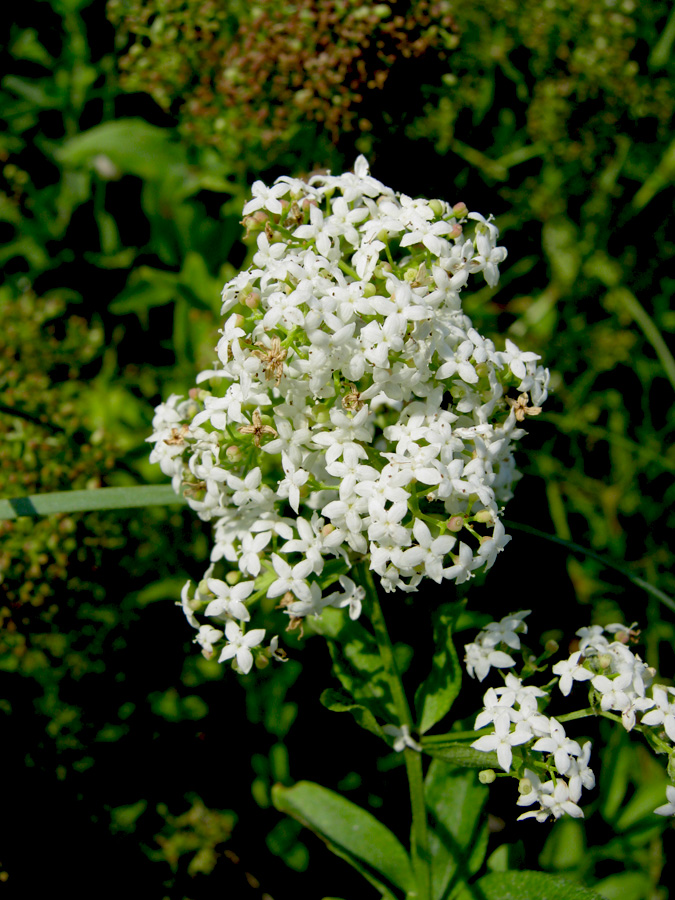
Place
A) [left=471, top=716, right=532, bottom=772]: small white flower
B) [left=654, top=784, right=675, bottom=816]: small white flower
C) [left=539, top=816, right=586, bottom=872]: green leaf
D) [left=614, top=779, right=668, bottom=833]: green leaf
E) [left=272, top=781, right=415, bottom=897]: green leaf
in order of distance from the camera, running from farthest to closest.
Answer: [left=614, top=779, right=668, bottom=833]: green leaf → [left=539, top=816, right=586, bottom=872]: green leaf → [left=272, top=781, right=415, bottom=897]: green leaf → [left=654, top=784, right=675, bottom=816]: small white flower → [left=471, top=716, right=532, bottom=772]: small white flower

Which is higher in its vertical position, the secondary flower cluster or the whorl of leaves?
the whorl of leaves

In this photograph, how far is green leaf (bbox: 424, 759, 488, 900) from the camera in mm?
2771

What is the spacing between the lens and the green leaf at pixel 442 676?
2562mm

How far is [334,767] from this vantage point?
3.54m

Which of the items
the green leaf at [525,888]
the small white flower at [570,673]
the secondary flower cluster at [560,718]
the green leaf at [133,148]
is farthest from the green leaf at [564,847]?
the green leaf at [133,148]

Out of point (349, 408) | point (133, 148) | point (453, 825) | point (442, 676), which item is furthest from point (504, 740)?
point (133, 148)

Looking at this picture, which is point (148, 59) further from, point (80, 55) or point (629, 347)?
point (629, 347)

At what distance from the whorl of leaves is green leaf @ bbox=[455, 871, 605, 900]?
3.13 metres

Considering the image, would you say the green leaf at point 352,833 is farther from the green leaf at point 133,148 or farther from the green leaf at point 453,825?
the green leaf at point 133,148

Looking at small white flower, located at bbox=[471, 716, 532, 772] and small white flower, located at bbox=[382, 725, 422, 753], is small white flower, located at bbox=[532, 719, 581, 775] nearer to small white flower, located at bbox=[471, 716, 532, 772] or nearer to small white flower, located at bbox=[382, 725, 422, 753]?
small white flower, located at bbox=[471, 716, 532, 772]

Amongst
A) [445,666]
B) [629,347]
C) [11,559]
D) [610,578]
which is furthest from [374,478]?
[629,347]

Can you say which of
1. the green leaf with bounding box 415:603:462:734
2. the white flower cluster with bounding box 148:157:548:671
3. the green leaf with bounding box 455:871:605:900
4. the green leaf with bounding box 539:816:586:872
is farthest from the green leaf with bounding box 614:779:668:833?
the white flower cluster with bounding box 148:157:548:671

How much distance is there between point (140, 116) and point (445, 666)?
13.4 ft

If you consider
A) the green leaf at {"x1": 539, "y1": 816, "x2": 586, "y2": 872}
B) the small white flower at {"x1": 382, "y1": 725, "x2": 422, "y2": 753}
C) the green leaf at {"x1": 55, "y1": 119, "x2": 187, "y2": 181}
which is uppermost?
the green leaf at {"x1": 55, "y1": 119, "x2": 187, "y2": 181}
